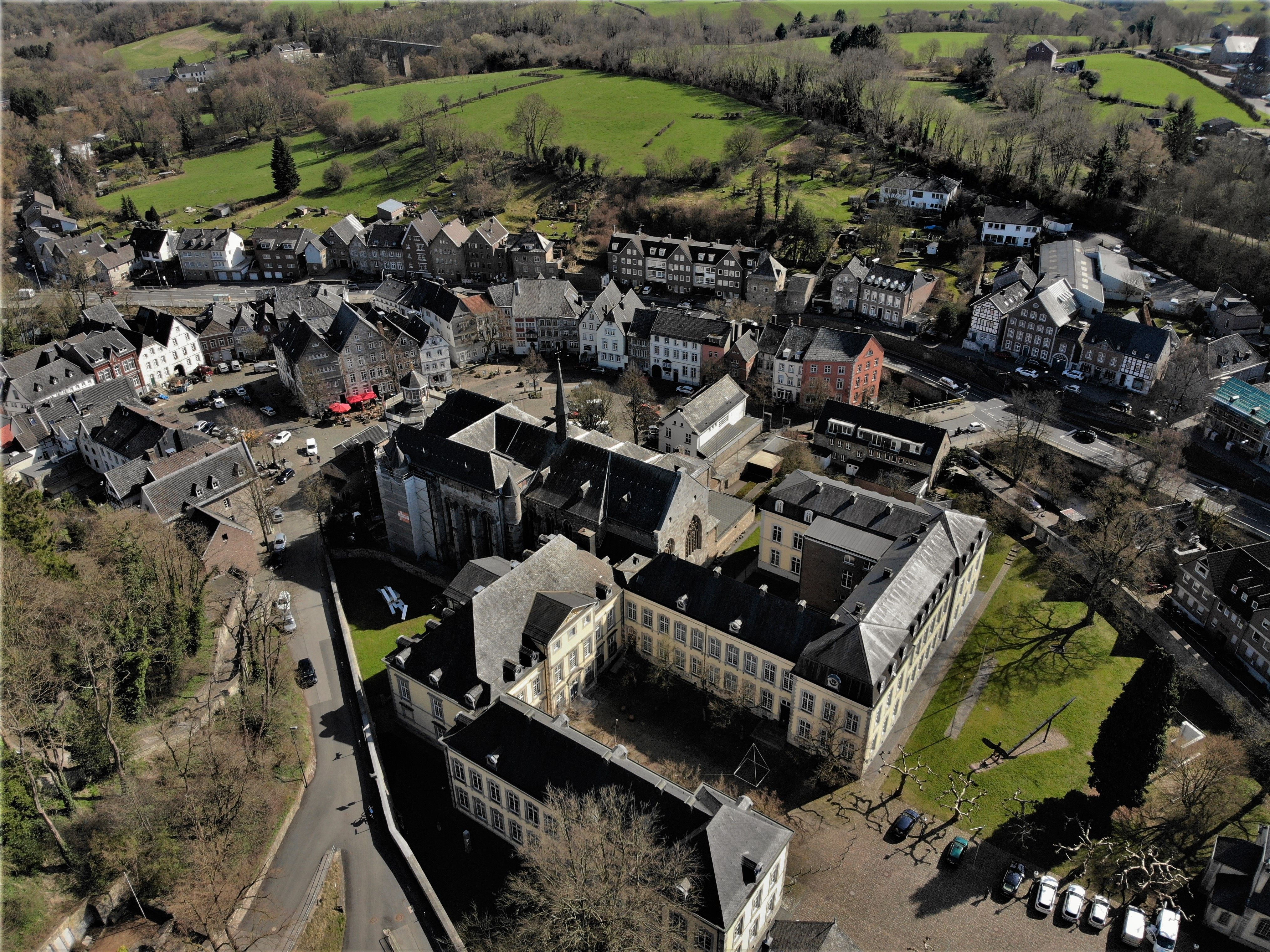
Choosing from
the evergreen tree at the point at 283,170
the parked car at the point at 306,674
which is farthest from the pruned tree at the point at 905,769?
the evergreen tree at the point at 283,170

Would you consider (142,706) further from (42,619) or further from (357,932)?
(357,932)

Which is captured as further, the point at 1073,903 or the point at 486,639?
the point at 486,639

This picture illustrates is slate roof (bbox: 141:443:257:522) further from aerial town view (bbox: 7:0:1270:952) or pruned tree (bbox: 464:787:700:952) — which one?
pruned tree (bbox: 464:787:700:952)

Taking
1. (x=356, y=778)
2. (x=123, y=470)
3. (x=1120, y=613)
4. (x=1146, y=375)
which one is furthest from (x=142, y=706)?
(x=1146, y=375)

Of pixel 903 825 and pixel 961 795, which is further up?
pixel 903 825

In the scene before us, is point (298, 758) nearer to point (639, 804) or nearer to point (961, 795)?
point (639, 804)

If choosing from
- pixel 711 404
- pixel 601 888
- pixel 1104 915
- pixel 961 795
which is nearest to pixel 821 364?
pixel 711 404
